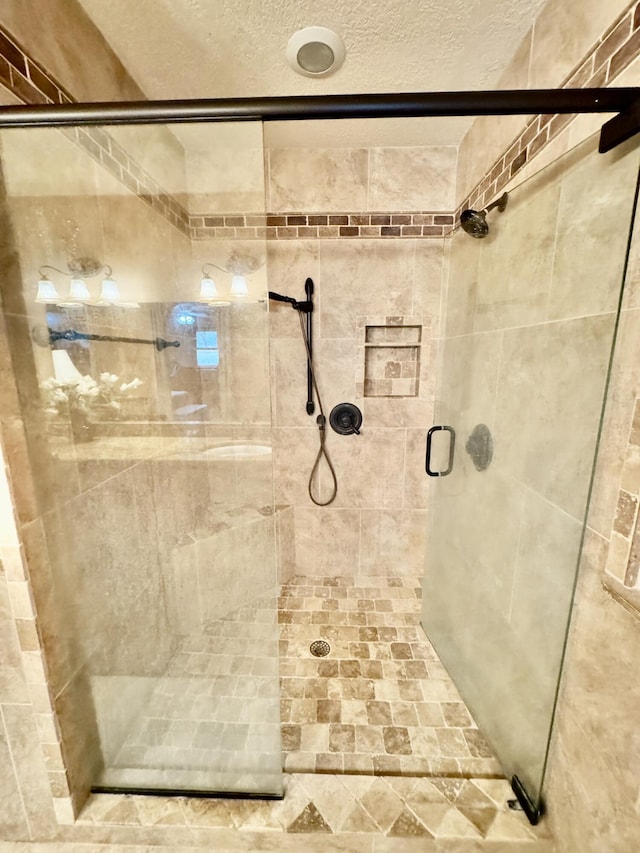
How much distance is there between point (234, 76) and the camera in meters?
1.21

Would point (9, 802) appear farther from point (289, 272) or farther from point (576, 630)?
point (289, 272)

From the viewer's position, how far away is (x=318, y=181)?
5.56 ft

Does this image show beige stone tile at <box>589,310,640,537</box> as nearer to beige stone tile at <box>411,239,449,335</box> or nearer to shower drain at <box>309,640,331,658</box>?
beige stone tile at <box>411,239,449,335</box>

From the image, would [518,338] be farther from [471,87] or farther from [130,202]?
[130,202]

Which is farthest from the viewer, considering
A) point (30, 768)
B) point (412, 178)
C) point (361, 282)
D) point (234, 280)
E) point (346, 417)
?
point (346, 417)

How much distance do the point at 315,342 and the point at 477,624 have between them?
157 centimetres

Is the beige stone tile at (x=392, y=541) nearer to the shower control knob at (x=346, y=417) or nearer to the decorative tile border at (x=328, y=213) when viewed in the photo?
the shower control knob at (x=346, y=417)

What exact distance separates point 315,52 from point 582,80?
0.87 meters

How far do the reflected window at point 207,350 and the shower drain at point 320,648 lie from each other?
150 cm

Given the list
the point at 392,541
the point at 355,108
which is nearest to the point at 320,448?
the point at 392,541

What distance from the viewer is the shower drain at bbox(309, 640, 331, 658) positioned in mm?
1517

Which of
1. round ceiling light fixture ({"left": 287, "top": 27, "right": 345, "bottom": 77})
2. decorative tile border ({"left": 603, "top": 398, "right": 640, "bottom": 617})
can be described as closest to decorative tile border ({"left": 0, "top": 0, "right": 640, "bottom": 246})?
round ceiling light fixture ({"left": 287, "top": 27, "right": 345, "bottom": 77})

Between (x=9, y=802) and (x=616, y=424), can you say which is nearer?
(x=616, y=424)

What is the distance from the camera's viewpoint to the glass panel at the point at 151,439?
89cm
